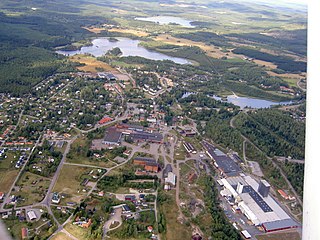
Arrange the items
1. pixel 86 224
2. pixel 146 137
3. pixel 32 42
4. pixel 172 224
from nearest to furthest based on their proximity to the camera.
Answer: pixel 86 224, pixel 172 224, pixel 146 137, pixel 32 42

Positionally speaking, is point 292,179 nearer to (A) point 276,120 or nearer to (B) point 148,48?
(A) point 276,120

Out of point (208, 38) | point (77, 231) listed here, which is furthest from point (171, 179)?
point (208, 38)

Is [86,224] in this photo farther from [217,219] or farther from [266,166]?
[266,166]

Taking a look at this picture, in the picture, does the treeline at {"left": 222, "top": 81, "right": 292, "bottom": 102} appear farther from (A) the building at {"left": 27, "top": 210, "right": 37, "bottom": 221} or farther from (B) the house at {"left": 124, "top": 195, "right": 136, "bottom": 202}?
(A) the building at {"left": 27, "top": 210, "right": 37, "bottom": 221}

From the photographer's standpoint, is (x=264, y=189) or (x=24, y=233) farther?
(x=264, y=189)

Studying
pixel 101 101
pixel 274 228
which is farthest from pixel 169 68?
pixel 274 228

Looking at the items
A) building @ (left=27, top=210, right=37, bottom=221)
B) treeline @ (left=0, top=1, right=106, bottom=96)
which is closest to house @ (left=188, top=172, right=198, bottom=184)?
building @ (left=27, top=210, right=37, bottom=221)
